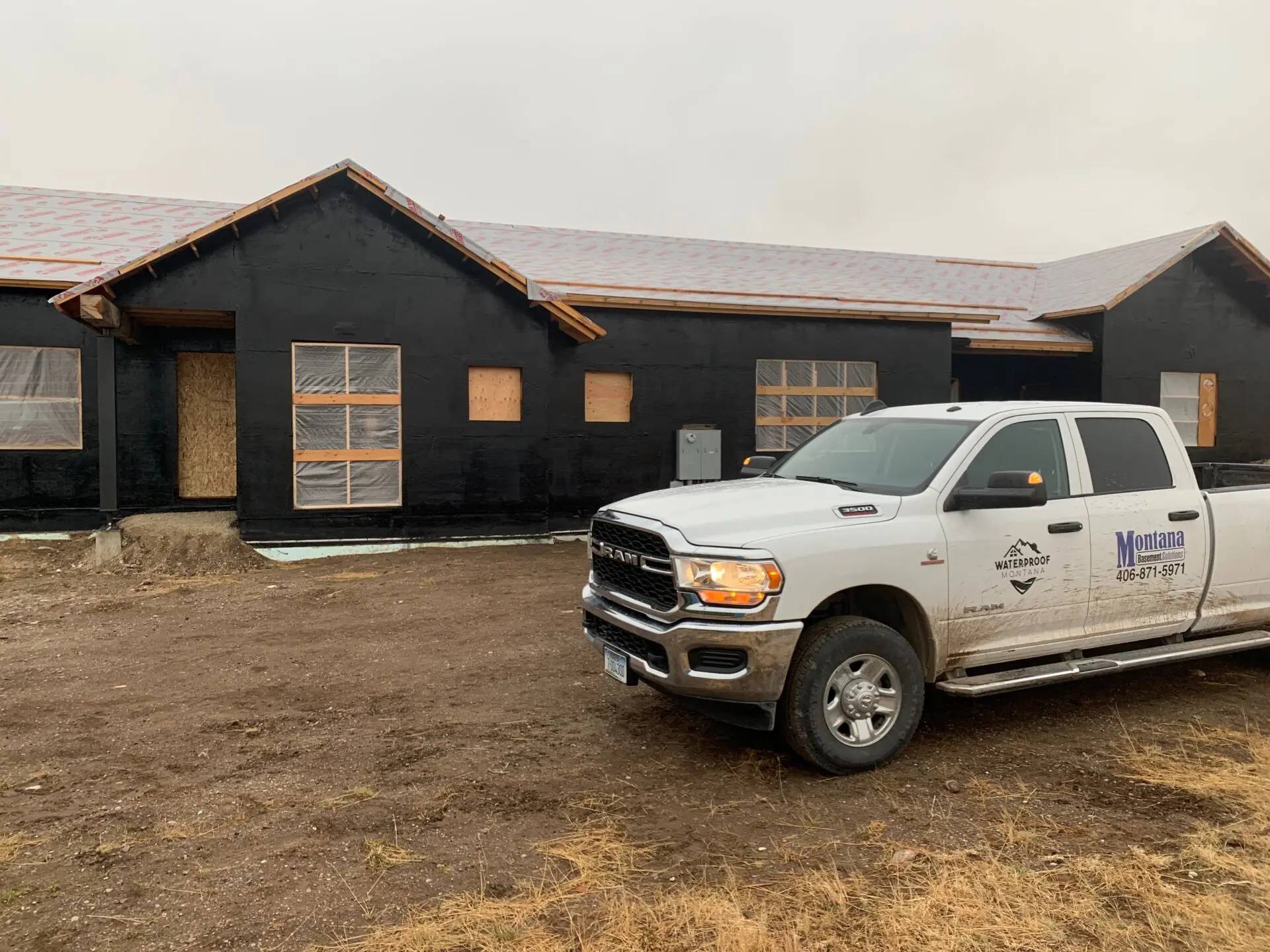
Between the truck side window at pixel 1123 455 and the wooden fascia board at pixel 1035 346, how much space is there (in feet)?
37.6

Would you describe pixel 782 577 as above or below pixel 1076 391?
below

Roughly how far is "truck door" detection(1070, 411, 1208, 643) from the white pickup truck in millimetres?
13

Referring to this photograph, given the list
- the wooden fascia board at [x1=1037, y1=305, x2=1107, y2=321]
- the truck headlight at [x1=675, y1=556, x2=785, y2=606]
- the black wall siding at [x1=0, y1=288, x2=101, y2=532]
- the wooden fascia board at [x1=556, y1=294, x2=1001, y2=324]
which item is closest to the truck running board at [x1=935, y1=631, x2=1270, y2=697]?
the truck headlight at [x1=675, y1=556, x2=785, y2=606]

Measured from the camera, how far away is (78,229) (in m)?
14.2

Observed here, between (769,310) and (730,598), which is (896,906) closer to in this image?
(730,598)

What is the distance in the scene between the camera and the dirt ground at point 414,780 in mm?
3457

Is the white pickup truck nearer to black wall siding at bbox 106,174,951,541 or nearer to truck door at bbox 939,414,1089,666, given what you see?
truck door at bbox 939,414,1089,666

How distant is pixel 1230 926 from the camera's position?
10.2 ft

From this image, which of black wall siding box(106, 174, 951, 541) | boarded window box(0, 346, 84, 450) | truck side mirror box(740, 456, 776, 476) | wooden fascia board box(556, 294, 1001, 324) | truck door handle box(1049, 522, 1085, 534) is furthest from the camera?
wooden fascia board box(556, 294, 1001, 324)

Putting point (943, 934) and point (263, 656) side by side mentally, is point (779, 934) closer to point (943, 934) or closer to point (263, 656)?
point (943, 934)

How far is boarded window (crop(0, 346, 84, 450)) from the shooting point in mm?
12797

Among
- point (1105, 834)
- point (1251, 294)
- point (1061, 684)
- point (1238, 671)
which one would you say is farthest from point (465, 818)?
point (1251, 294)

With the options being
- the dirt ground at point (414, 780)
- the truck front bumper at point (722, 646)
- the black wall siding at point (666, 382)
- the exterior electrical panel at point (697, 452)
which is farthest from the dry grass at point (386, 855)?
the exterior electrical panel at point (697, 452)

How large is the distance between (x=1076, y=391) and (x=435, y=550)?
13.6 m
